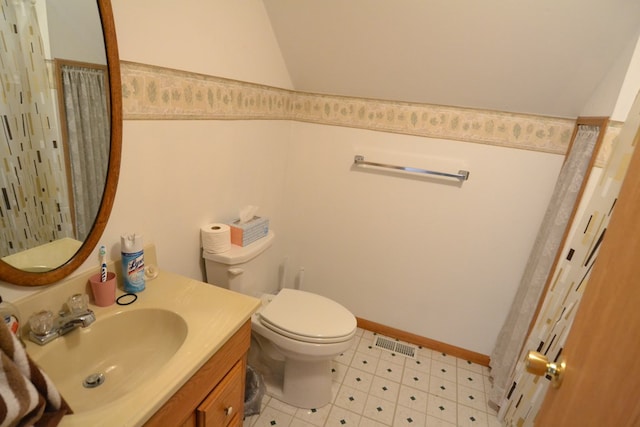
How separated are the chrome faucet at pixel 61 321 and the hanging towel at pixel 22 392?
303 mm

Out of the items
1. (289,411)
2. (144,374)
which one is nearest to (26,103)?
(144,374)

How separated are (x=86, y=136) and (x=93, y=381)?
661mm

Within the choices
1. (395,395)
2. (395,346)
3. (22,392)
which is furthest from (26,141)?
(395,346)

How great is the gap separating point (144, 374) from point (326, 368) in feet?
3.22

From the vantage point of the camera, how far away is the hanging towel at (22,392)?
53cm

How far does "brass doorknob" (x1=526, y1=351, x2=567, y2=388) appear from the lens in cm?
68

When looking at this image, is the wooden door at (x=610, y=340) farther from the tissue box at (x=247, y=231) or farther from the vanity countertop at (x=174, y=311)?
the tissue box at (x=247, y=231)

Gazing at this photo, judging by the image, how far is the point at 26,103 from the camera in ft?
2.56

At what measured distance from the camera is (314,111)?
6.70ft

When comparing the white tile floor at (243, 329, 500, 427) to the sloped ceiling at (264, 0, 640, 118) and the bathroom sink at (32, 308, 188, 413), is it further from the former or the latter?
the sloped ceiling at (264, 0, 640, 118)

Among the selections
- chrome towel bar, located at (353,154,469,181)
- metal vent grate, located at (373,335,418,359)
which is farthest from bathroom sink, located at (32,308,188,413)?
metal vent grate, located at (373,335,418,359)

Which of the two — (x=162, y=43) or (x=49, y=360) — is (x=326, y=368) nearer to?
(x=49, y=360)

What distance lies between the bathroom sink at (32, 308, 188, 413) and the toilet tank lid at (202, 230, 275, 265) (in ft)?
1.42

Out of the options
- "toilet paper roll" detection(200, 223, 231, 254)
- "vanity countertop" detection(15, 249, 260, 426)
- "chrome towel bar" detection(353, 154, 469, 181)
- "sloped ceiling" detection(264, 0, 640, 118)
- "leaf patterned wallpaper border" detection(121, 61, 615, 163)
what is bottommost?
"vanity countertop" detection(15, 249, 260, 426)
